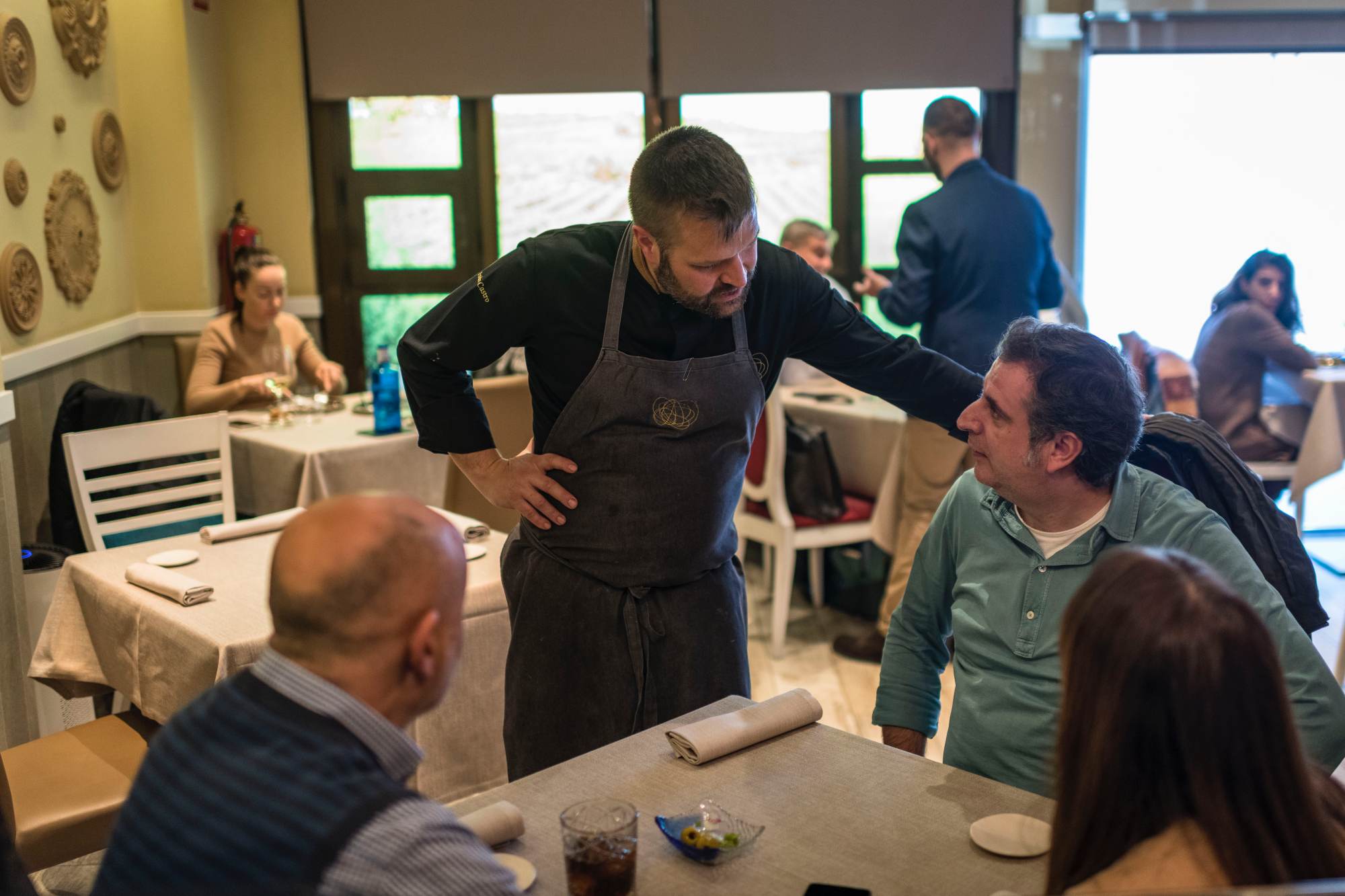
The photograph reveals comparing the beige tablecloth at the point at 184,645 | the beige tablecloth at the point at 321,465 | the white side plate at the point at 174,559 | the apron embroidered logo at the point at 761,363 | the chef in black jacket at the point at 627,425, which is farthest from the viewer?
the beige tablecloth at the point at 321,465

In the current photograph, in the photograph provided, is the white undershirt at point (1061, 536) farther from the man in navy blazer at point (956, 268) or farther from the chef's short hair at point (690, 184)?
the man in navy blazer at point (956, 268)

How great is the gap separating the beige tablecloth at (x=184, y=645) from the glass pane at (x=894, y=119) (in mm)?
3686

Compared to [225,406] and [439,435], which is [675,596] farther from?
[225,406]

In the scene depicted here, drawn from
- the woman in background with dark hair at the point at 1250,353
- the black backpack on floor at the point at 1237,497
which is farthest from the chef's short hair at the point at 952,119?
the black backpack on floor at the point at 1237,497

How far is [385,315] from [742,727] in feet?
15.4

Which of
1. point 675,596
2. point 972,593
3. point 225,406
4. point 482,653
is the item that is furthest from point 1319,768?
point 225,406

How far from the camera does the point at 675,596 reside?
1.99 m

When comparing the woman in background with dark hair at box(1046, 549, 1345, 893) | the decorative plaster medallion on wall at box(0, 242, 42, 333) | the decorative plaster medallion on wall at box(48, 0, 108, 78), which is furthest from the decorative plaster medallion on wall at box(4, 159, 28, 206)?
the woman in background with dark hair at box(1046, 549, 1345, 893)

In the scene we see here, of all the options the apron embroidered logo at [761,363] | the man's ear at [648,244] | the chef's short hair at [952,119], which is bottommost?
the apron embroidered logo at [761,363]

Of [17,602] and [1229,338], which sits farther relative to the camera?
[1229,338]

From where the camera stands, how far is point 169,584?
98.8 inches

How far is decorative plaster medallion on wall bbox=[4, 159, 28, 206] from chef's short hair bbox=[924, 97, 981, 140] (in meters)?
2.92

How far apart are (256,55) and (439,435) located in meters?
4.32

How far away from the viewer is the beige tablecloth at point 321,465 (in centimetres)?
378
